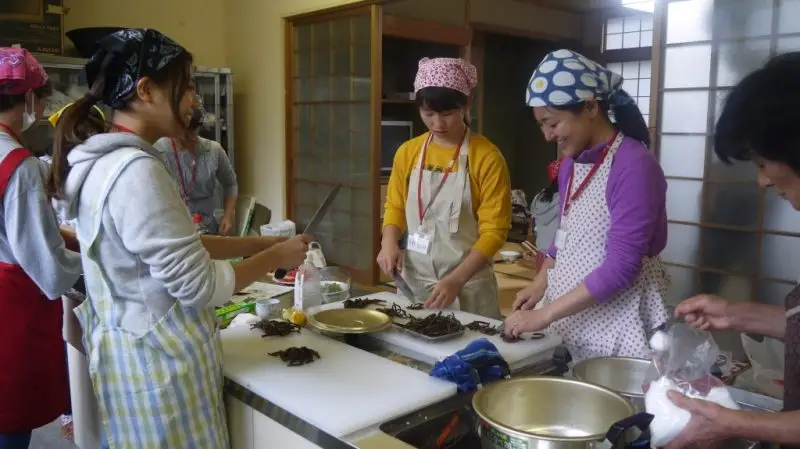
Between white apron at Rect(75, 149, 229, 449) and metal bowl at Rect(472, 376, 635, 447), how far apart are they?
0.52 metres

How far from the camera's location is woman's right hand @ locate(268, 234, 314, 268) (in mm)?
1387

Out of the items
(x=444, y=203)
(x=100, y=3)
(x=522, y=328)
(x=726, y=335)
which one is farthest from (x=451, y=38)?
(x=522, y=328)

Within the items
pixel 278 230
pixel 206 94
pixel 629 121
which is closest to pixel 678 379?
pixel 629 121

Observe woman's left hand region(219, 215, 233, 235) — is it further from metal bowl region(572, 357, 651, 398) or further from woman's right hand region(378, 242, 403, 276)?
metal bowl region(572, 357, 651, 398)

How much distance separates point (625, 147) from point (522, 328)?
463 millimetres

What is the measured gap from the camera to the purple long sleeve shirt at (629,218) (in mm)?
1364

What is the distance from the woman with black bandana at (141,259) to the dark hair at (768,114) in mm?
881

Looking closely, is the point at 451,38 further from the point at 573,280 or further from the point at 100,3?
the point at 573,280

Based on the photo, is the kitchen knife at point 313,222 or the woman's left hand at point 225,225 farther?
the woman's left hand at point 225,225

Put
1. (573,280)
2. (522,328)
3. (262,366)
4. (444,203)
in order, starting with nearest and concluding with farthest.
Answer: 1. (262,366)
2. (522,328)
3. (573,280)
4. (444,203)

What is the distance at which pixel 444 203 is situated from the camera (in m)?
2.11

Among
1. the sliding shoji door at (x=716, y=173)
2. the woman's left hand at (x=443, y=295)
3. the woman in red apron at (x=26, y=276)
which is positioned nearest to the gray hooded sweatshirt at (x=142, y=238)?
the woman in red apron at (x=26, y=276)

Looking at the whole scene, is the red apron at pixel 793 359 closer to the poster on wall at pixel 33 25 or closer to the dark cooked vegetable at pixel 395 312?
the dark cooked vegetable at pixel 395 312

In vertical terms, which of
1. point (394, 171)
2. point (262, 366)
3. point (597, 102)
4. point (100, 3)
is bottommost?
point (262, 366)
